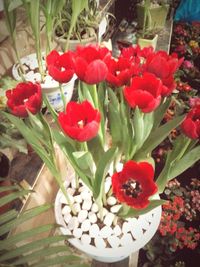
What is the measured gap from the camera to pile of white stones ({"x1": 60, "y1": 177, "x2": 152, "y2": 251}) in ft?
2.06

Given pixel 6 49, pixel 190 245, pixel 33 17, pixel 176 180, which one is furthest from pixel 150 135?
pixel 176 180

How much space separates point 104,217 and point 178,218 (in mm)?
711

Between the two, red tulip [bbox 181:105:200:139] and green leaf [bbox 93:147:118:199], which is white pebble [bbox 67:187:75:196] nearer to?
green leaf [bbox 93:147:118:199]

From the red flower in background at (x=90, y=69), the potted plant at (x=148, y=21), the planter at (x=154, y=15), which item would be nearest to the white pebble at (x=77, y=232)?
the red flower in background at (x=90, y=69)

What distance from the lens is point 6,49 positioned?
0.94 m

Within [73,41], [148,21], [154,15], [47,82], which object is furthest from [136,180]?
[154,15]

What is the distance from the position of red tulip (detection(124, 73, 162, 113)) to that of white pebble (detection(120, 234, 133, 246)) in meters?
0.31

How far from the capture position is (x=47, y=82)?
86 cm

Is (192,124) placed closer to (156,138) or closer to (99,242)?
(156,138)

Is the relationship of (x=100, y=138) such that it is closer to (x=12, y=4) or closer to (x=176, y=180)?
(x=12, y=4)

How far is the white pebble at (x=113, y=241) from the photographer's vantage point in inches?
24.5

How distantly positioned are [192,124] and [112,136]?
0.16m

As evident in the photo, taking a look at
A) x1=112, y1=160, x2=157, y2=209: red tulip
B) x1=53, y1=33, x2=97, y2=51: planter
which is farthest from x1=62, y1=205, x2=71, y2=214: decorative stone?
x1=53, y1=33, x2=97, y2=51: planter

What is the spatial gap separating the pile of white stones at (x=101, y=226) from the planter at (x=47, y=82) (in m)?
0.32
